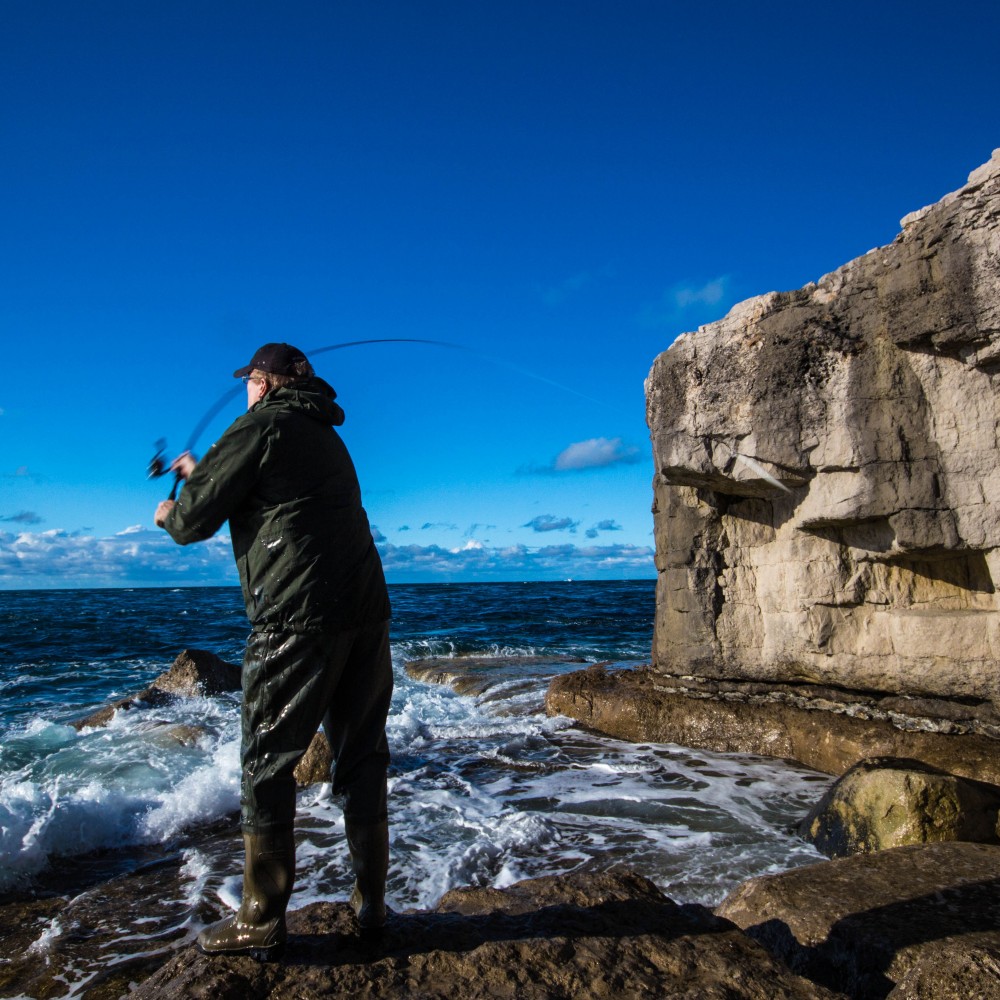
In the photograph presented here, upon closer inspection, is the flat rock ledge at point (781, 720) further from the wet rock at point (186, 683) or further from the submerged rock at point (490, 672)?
the wet rock at point (186, 683)

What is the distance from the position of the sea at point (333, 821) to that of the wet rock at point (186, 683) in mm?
336

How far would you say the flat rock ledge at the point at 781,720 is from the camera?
22.3ft

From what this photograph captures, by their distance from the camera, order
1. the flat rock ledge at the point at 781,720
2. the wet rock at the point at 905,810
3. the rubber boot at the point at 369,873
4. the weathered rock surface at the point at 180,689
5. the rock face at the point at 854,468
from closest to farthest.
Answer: the rubber boot at the point at 369,873, the wet rock at the point at 905,810, the rock face at the point at 854,468, the flat rock ledge at the point at 781,720, the weathered rock surface at the point at 180,689

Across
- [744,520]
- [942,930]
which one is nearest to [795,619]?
[744,520]

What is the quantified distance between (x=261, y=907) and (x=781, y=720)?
6447 millimetres

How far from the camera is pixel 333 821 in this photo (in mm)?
6316

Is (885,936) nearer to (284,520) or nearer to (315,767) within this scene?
(284,520)

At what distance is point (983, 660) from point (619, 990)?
222 inches

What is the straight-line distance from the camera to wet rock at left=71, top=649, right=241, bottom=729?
1177 centimetres

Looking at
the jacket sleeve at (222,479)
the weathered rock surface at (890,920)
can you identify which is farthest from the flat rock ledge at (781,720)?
Result: the jacket sleeve at (222,479)

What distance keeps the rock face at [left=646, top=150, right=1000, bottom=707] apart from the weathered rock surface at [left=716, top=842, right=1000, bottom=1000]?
3410 mm

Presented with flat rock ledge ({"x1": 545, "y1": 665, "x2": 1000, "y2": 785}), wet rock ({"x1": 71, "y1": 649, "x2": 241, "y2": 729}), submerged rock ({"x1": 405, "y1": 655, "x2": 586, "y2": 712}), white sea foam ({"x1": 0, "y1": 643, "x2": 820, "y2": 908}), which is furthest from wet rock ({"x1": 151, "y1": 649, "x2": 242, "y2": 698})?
flat rock ledge ({"x1": 545, "y1": 665, "x2": 1000, "y2": 785})

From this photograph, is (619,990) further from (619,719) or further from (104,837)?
(619,719)

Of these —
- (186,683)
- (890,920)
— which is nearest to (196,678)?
(186,683)
